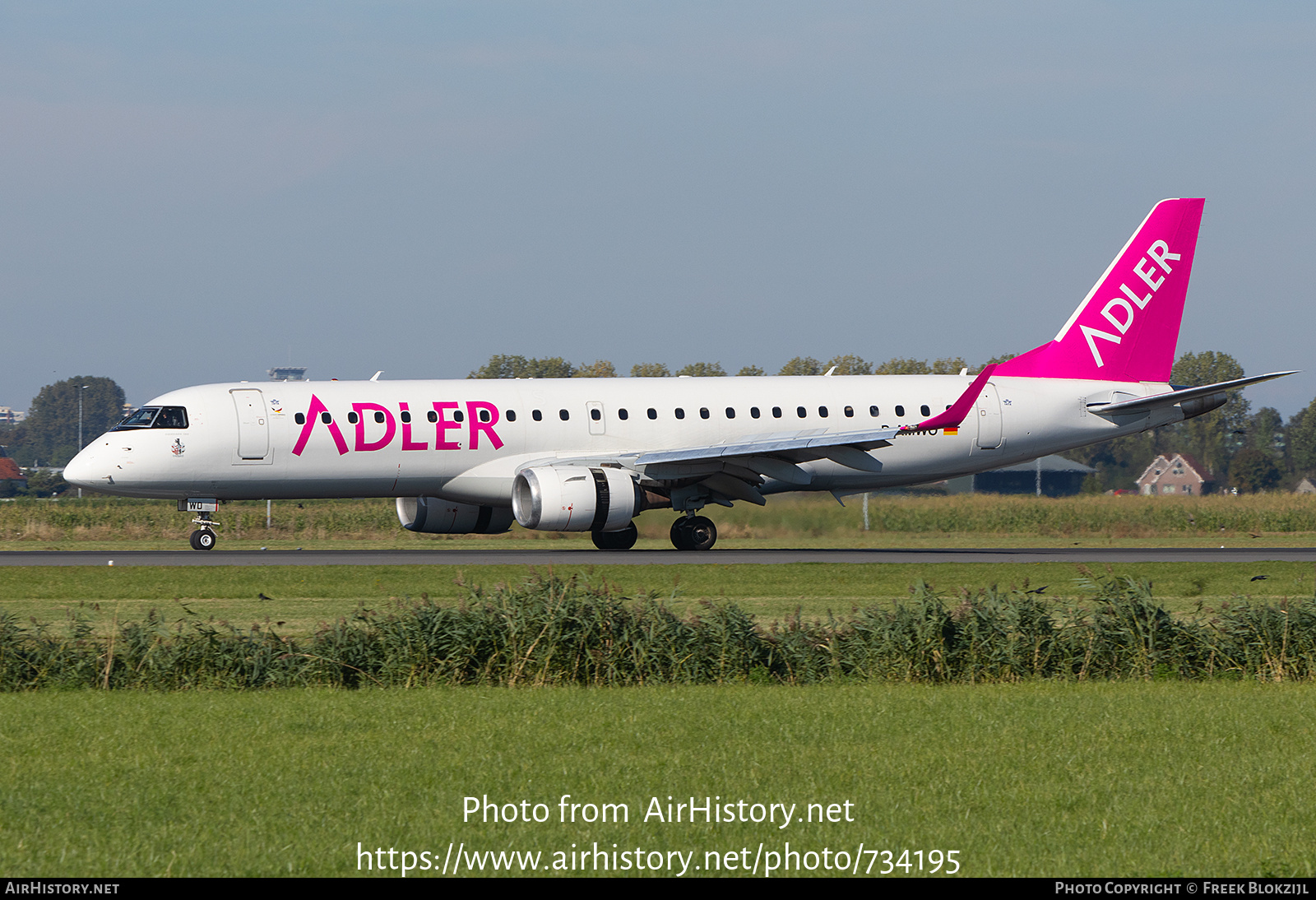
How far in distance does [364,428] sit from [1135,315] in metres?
19.0

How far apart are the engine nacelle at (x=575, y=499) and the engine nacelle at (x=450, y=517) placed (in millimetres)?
2801

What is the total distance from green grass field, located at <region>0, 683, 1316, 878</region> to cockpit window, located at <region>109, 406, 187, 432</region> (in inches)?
728

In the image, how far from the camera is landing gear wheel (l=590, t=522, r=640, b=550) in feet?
108

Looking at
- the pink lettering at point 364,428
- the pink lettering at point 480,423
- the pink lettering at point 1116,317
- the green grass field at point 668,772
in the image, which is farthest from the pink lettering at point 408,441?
the pink lettering at point 1116,317

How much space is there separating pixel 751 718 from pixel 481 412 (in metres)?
20.8

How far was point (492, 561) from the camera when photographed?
1093 inches

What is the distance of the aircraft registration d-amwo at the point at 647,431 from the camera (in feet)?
101

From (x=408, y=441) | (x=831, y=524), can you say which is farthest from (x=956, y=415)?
(x=408, y=441)

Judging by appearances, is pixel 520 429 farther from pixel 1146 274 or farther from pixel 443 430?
pixel 1146 274

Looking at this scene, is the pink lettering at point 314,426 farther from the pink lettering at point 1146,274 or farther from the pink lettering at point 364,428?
the pink lettering at point 1146,274

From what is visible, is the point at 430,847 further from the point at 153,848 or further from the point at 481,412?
the point at 481,412

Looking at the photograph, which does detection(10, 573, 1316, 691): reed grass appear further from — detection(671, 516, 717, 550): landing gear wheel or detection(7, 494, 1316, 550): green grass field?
detection(7, 494, 1316, 550): green grass field

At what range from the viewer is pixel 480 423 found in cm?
3203

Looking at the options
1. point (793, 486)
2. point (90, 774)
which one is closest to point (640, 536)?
point (793, 486)
